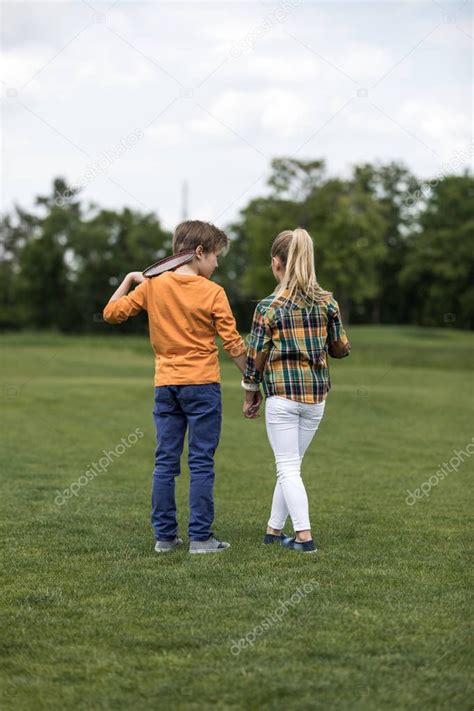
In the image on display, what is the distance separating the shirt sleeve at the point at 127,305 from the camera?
543 cm

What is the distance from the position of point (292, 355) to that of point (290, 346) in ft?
0.19

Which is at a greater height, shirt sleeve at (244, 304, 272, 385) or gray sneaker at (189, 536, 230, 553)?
shirt sleeve at (244, 304, 272, 385)

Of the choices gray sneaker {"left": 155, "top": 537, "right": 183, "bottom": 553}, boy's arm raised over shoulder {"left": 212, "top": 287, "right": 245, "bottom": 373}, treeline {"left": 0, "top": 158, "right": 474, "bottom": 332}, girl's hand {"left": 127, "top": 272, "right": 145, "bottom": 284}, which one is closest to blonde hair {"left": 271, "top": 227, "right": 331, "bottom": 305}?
boy's arm raised over shoulder {"left": 212, "top": 287, "right": 245, "bottom": 373}

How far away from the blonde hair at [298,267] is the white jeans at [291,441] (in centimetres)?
62

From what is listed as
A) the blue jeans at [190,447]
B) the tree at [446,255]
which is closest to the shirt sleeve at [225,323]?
the blue jeans at [190,447]

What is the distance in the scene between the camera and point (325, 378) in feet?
17.9

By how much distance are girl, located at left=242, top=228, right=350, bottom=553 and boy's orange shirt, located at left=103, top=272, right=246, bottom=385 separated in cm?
20

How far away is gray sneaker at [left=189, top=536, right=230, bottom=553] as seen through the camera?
211 inches

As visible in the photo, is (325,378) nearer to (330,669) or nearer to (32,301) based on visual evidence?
(330,669)

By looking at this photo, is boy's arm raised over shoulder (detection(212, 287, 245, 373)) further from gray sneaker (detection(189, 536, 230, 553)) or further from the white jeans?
gray sneaker (detection(189, 536, 230, 553))

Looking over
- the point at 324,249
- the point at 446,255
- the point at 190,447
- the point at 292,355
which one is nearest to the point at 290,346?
the point at 292,355

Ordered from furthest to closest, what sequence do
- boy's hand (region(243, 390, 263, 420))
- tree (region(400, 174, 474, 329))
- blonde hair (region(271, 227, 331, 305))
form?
tree (region(400, 174, 474, 329))
boy's hand (region(243, 390, 263, 420))
blonde hair (region(271, 227, 331, 305))


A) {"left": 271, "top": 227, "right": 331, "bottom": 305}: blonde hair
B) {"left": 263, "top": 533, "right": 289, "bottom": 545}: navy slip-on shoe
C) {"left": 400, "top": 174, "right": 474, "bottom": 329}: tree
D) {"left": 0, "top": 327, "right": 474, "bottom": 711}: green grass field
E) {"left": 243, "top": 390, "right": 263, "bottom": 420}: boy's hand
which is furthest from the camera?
{"left": 400, "top": 174, "right": 474, "bottom": 329}: tree

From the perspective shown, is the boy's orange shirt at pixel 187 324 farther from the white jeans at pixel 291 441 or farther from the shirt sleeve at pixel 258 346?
the white jeans at pixel 291 441
